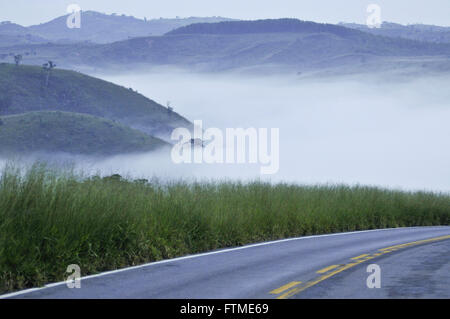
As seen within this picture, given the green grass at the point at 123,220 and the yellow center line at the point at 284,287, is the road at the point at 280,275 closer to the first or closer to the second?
the yellow center line at the point at 284,287

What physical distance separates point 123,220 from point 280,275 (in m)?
3.15

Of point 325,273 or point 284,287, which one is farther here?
point 325,273

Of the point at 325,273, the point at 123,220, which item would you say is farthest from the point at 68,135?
the point at 325,273

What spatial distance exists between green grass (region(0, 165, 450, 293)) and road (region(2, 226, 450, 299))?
49cm

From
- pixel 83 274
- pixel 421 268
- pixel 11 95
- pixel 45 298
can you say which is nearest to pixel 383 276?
pixel 421 268

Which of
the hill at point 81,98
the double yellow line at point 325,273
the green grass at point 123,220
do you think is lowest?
the double yellow line at point 325,273

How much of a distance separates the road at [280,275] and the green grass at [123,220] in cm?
49

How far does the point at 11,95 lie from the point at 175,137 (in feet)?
126

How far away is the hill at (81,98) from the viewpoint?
179 meters

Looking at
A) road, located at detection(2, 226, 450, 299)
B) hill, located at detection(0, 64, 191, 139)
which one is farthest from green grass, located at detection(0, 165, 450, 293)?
hill, located at detection(0, 64, 191, 139)

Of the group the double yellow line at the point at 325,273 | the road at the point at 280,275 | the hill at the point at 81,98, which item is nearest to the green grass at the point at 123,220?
the road at the point at 280,275

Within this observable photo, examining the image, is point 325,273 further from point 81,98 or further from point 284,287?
point 81,98

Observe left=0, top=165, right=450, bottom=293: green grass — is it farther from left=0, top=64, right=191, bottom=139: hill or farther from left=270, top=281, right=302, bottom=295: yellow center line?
left=0, top=64, right=191, bottom=139: hill

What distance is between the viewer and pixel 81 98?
185 m
